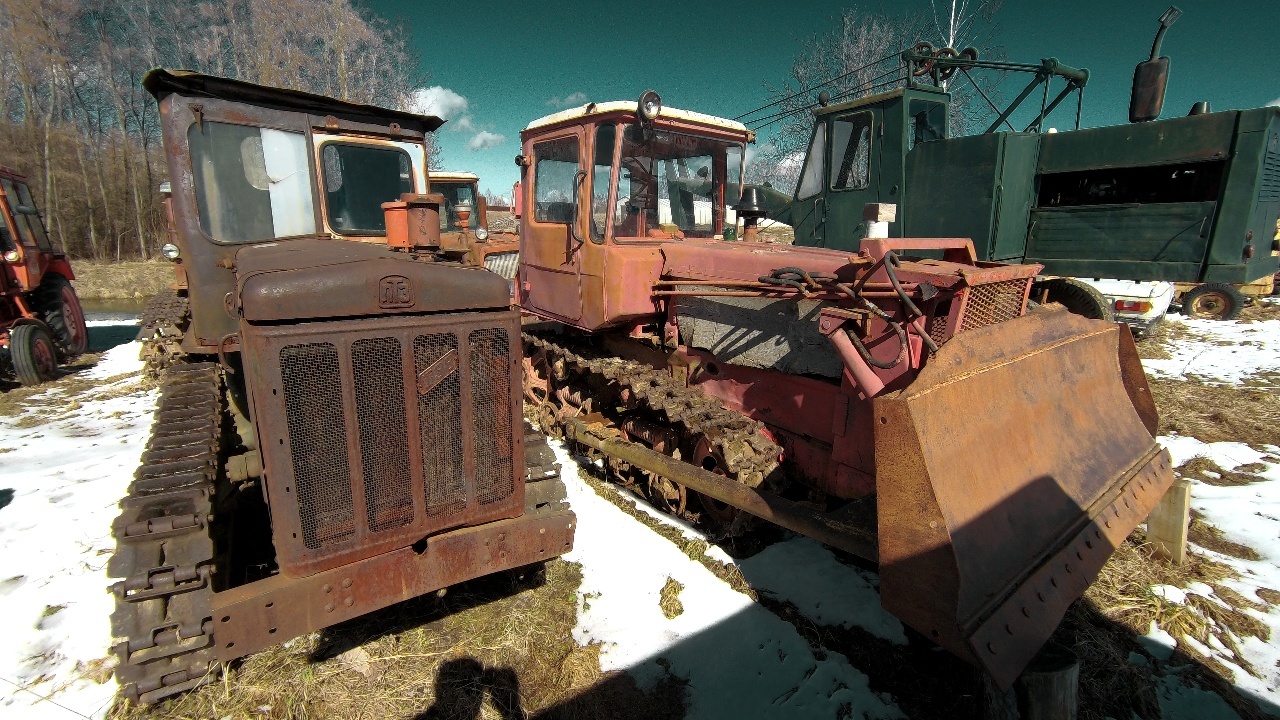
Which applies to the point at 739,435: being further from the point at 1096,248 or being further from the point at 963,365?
the point at 1096,248

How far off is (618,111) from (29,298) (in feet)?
31.6

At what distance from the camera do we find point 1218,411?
608 cm

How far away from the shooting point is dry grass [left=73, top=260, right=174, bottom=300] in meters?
17.8

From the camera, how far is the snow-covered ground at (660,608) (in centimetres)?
274

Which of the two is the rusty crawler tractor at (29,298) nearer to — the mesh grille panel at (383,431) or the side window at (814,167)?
the mesh grille panel at (383,431)

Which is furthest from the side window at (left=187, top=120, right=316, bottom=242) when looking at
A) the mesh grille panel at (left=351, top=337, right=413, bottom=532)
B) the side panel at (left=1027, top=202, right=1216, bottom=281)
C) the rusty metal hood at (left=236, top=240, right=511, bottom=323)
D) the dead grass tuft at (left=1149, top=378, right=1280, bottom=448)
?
the side panel at (left=1027, top=202, right=1216, bottom=281)

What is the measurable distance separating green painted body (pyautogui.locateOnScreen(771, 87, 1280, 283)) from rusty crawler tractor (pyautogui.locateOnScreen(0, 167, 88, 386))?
10555 millimetres

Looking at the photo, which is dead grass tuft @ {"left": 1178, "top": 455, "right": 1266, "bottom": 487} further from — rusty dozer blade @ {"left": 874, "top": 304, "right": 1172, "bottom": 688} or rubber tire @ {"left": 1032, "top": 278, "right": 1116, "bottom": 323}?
rusty dozer blade @ {"left": 874, "top": 304, "right": 1172, "bottom": 688}

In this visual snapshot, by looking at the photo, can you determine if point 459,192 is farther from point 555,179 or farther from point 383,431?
point 383,431

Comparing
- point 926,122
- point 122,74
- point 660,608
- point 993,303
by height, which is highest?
point 122,74

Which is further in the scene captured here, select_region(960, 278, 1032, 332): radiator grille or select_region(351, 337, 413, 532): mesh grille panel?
select_region(960, 278, 1032, 332): radiator grille

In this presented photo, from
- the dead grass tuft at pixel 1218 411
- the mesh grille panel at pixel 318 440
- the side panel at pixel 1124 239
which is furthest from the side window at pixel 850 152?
the mesh grille panel at pixel 318 440

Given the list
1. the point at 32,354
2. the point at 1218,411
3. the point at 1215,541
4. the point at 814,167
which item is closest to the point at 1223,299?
the point at 1218,411

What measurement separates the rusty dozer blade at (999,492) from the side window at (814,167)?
17.9 feet
